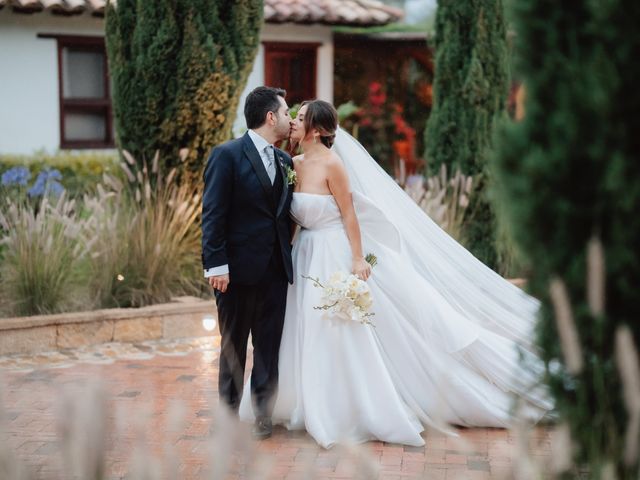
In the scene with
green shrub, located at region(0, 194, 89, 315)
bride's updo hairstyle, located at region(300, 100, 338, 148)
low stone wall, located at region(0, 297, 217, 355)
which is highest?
bride's updo hairstyle, located at region(300, 100, 338, 148)

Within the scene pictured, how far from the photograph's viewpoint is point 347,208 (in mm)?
5770

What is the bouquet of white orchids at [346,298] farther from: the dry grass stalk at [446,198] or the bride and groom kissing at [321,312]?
the dry grass stalk at [446,198]

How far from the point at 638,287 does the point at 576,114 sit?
52 centimetres

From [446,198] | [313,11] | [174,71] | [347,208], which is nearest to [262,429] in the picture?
[347,208]

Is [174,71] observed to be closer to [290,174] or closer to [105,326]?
[105,326]

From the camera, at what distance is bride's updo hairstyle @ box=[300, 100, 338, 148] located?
5.78 m

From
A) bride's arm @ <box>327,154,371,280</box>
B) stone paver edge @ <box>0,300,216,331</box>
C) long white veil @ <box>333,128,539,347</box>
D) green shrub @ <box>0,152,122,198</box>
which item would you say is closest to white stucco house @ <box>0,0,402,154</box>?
green shrub @ <box>0,152,122,198</box>

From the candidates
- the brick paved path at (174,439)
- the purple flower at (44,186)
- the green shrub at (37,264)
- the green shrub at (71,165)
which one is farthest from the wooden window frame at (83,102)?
the brick paved path at (174,439)

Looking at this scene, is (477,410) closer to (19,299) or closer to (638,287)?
(638,287)

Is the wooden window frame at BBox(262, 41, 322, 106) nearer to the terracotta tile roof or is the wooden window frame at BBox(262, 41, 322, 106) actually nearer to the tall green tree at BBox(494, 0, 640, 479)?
the terracotta tile roof

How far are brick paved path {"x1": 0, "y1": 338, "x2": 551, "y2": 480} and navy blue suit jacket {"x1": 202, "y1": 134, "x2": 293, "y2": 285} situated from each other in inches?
33.0

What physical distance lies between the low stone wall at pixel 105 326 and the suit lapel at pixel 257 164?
130 inches

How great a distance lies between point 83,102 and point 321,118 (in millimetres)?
11136

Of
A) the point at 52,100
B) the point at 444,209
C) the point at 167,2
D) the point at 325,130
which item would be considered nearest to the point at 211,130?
the point at 167,2
